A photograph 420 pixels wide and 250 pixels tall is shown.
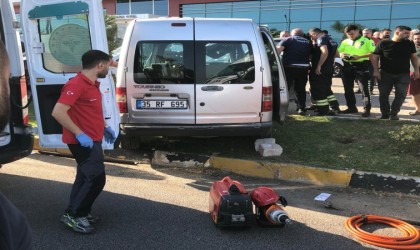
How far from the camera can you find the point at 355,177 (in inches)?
217

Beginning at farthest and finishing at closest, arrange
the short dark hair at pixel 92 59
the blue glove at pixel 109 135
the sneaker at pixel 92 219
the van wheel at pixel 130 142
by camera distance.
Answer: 1. the van wheel at pixel 130 142
2. the blue glove at pixel 109 135
3. the sneaker at pixel 92 219
4. the short dark hair at pixel 92 59

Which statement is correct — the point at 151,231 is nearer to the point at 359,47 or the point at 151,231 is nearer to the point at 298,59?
the point at 298,59

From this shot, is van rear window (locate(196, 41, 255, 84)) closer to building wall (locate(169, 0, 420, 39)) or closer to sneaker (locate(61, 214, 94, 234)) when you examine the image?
sneaker (locate(61, 214, 94, 234))

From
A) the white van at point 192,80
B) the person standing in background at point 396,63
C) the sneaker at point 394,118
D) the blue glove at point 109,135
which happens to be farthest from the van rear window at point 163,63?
the sneaker at point 394,118

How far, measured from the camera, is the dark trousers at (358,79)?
8.78 metres

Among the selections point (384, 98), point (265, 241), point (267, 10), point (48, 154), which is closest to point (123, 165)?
point (48, 154)

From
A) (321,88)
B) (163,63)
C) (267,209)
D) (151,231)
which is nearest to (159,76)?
(163,63)

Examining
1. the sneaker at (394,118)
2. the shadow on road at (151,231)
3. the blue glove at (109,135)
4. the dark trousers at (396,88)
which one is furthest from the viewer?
the sneaker at (394,118)

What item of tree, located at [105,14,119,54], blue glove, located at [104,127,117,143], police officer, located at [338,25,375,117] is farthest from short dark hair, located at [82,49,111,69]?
tree, located at [105,14,119,54]

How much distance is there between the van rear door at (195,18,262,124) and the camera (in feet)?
19.7

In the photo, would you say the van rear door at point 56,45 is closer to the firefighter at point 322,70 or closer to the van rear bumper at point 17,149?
the van rear bumper at point 17,149

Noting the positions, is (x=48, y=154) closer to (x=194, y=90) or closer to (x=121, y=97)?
(x=121, y=97)

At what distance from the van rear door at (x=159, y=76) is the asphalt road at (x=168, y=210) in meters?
0.80

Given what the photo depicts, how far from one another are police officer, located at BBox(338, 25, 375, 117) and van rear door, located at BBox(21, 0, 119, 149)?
573cm
